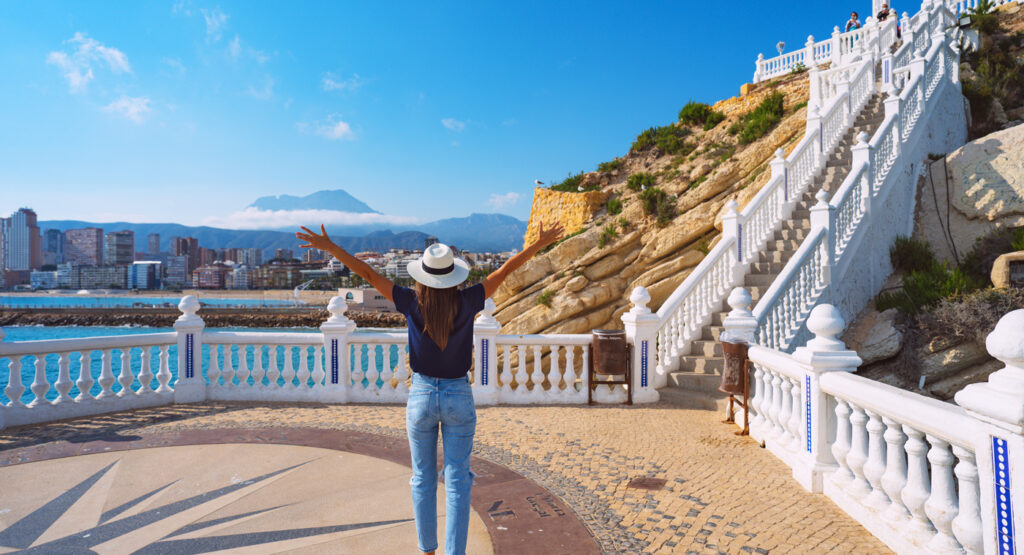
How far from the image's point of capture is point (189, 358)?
740cm

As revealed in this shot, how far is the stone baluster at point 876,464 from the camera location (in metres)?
3.36

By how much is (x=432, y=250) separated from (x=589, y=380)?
5.06 meters

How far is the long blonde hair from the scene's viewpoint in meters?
2.70

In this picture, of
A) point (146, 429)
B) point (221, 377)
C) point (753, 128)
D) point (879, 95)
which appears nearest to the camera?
point (146, 429)

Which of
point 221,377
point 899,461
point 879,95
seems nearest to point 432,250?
point 899,461

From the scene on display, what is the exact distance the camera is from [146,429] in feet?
19.7

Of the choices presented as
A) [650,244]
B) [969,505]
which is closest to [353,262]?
[969,505]

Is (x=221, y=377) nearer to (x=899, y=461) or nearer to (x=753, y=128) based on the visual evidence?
(x=899, y=461)

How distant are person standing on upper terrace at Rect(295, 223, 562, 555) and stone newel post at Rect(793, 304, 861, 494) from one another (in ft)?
8.98

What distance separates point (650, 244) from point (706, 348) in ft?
39.0

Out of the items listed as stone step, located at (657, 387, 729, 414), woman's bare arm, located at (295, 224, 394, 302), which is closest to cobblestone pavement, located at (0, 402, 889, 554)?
stone step, located at (657, 387, 729, 414)

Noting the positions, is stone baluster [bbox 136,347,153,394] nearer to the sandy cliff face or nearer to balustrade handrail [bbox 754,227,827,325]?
balustrade handrail [bbox 754,227,827,325]

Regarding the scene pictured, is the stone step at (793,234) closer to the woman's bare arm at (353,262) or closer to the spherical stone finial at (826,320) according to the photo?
the spherical stone finial at (826,320)

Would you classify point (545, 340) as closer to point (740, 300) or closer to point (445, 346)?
point (740, 300)
